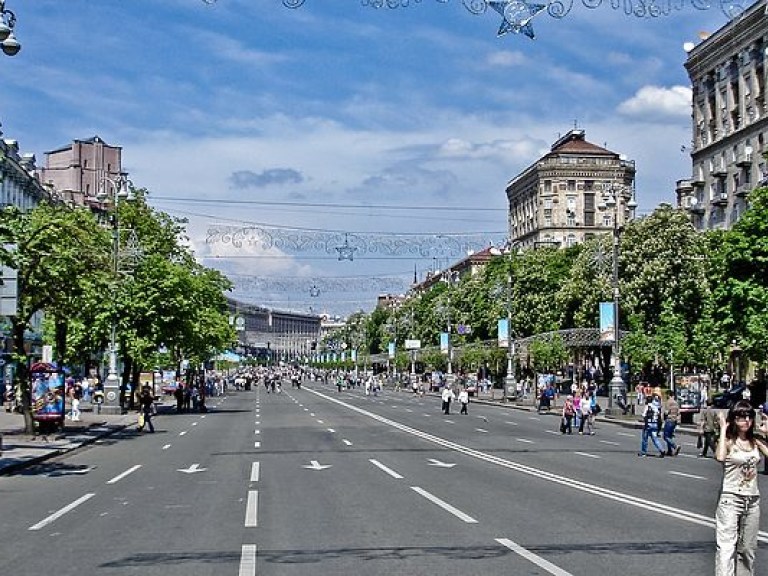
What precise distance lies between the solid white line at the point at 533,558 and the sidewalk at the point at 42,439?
15.3m

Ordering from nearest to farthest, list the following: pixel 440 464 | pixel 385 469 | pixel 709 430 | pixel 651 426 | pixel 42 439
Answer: pixel 385 469 < pixel 440 464 < pixel 709 430 < pixel 651 426 < pixel 42 439

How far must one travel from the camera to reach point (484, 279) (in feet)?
403

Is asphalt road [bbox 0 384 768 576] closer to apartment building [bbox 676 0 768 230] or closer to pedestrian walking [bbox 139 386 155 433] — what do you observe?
pedestrian walking [bbox 139 386 155 433]

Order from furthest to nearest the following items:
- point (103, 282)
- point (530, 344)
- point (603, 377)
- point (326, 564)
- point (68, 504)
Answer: point (603, 377) < point (530, 344) < point (103, 282) < point (68, 504) < point (326, 564)

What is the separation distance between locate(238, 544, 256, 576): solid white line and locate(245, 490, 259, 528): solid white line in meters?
2.17

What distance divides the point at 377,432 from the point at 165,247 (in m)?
34.7

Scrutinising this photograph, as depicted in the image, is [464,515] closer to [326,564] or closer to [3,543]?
[326,564]

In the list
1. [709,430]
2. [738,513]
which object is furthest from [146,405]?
[738,513]

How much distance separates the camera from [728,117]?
8719cm

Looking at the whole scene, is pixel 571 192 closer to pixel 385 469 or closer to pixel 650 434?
pixel 650 434

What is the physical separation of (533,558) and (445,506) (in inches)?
218

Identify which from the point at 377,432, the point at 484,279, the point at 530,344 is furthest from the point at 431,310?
the point at 377,432

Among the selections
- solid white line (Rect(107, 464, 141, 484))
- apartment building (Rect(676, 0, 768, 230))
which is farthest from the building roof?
solid white line (Rect(107, 464, 141, 484))

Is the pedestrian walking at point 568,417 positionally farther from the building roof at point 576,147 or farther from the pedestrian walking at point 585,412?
the building roof at point 576,147
